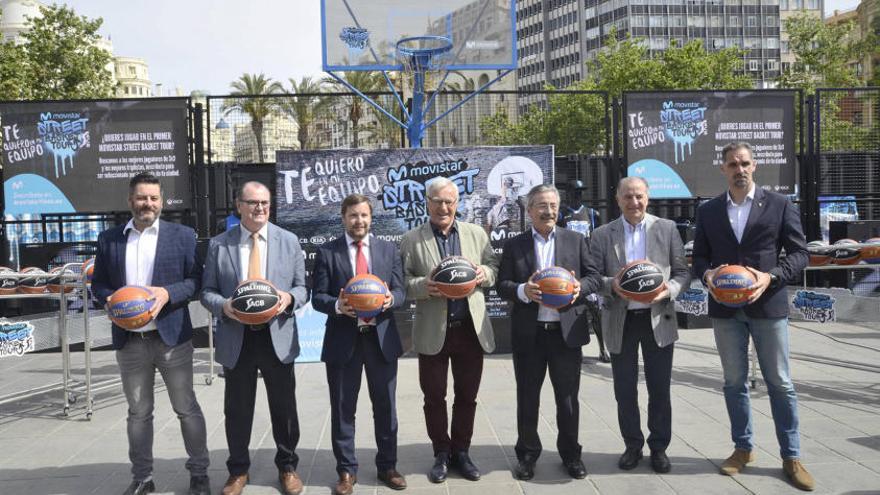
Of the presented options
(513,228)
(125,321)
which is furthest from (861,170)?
(125,321)

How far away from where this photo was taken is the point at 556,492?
463 cm

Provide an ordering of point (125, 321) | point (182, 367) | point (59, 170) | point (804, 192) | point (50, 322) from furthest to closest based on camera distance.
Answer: point (804, 192) → point (59, 170) → point (50, 322) → point (182, 367) → point (125, 321)

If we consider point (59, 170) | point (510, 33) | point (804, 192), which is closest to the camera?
point (59, 170)

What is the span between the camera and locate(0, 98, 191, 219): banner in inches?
372

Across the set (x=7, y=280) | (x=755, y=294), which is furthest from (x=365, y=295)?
(x=7, y=280)

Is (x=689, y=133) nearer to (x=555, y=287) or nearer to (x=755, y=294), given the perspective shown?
(x=755, y=294)

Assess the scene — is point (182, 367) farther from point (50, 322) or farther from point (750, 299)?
point (750, 299)

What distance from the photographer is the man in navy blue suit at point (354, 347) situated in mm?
4766

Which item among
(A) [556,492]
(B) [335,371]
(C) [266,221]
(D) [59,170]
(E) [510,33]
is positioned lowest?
(A) [556,492]

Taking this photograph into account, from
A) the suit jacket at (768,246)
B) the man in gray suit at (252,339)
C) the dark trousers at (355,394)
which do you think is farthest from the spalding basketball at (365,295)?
the suit jacket at (768,246)

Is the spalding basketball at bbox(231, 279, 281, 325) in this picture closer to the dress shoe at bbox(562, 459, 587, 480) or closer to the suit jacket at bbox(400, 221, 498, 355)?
the suit jacket at bbox(400, 221, 498, 355)

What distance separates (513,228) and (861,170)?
555cm

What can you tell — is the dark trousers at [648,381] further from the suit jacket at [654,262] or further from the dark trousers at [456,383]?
the dark trousers at [456,383]

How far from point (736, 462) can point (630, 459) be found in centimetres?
67
